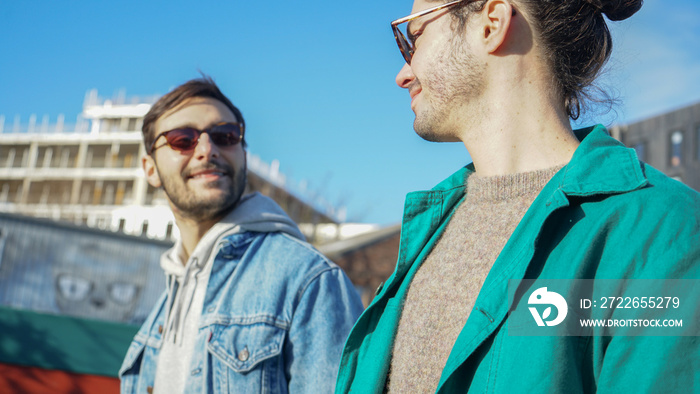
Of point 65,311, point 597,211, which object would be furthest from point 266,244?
point 65,311

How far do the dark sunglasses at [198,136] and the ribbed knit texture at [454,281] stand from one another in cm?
200

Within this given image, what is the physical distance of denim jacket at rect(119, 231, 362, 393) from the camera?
8.84 ft

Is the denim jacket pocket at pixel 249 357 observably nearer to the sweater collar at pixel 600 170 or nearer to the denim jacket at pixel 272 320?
the denim jacket at pixel 272 320

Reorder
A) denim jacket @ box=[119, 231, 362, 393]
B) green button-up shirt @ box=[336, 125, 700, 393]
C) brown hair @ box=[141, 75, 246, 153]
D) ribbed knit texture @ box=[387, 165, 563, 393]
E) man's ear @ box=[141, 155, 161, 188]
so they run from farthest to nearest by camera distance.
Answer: man's ear @ box=[141, 155, 161, 188], brown hair @ box=[141, 75, 246, 153], denim jacket @ box=[119, 231, 362, 393], ribbed knit texture @ box=[387, 165, 563, 393], green button-up shirt @ box=[336, 125, 700, 393]

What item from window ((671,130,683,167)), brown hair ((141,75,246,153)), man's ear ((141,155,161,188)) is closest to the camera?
brown hair ((141,75,246,153))

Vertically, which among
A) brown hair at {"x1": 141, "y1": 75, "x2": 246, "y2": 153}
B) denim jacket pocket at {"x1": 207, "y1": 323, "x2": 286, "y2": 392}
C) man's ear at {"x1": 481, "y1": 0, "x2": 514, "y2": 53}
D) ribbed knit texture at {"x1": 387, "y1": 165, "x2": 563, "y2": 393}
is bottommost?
denim jacket pocket at {"x1": 207, "y1": 323, "x2": 286, "y2": 392}

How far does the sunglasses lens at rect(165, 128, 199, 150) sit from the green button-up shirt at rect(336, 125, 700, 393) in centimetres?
241

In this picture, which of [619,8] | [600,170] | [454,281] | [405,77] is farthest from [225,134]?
[600,170]

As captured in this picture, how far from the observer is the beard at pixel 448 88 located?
1875 mm

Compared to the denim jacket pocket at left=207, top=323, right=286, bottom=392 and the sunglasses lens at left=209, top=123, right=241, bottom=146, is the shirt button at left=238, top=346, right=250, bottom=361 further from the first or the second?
the sunglasses lens at left=209, top=123, right=241, bottom=146

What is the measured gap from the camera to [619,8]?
73.4 inches

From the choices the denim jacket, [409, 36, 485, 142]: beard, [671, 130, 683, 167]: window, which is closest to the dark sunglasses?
the denim jacket

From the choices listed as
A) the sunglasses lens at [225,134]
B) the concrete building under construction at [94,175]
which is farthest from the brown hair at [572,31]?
the concrete building under construction at [94,175]

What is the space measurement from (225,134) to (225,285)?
3.20 ft
